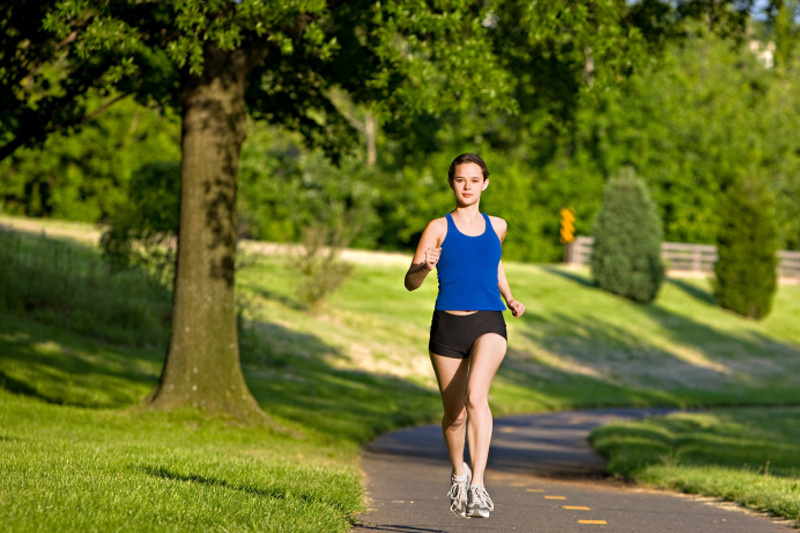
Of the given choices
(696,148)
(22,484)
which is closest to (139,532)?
(22,484)

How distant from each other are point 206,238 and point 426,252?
7.65 m

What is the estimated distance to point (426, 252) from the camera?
655 cm

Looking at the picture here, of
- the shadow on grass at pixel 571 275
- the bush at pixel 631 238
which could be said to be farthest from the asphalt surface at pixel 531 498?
the shadow on grass at pixel 571 275

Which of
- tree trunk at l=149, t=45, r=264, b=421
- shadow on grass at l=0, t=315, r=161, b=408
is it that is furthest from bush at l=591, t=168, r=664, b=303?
tree trunk at l=149, t=45, r=264, b=421

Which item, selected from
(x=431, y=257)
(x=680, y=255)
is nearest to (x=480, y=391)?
(x=431, y=257)

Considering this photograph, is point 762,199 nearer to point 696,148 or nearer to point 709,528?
point 696,148

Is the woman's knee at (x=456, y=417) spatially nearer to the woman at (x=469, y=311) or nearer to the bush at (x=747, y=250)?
the woman at (x=469, y=311)

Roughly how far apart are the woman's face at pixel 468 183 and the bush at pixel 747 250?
143 ft

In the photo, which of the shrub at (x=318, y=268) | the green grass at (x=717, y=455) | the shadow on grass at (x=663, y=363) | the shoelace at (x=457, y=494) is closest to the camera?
the shoelace at (x=457, y=494)

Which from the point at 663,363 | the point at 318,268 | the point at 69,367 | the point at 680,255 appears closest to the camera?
the point at 69,367

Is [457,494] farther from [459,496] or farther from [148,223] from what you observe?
[148,223]

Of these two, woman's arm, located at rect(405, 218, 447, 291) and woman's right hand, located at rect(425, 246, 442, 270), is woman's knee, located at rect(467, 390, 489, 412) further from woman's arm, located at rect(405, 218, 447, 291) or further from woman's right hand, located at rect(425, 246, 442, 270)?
woman's right hand, located at rect(425, 246, 442, 270)

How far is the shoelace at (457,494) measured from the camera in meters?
6.83

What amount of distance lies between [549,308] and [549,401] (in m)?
17.5
